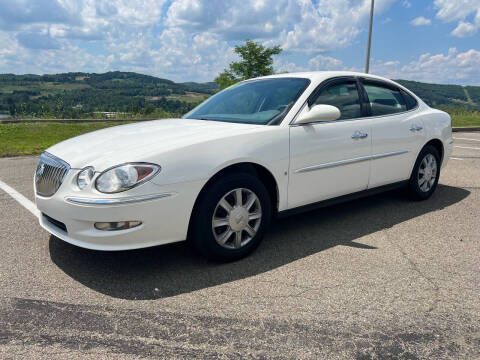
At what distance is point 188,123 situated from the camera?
3.81 metres

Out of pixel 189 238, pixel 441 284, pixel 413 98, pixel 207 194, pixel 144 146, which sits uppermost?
pixel 413 98

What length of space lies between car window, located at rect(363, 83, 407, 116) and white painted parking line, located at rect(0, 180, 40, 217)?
12.6ft

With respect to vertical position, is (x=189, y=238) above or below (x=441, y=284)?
above

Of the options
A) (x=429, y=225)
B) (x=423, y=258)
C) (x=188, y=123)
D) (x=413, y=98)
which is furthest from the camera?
(x=413, y=98)

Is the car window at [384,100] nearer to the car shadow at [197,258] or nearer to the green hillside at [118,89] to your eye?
the car shadow at [197,258]

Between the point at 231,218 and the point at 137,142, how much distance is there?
93 cm

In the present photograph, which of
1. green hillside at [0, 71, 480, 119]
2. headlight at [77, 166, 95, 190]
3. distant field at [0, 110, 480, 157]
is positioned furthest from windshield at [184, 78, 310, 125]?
green hillside at [0, 71, 480, 119]

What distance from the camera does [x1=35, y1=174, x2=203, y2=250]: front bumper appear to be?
9.00 feet

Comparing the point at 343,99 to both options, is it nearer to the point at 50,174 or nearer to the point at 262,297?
the point at 262,297

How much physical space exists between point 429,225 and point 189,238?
260 centimetres

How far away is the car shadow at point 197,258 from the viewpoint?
296cm

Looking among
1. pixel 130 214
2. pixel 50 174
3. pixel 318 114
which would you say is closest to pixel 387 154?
pixel 318 114

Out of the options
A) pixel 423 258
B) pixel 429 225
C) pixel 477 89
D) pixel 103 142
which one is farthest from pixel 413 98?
pixel 477 89

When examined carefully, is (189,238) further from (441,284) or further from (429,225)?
(429,225)
